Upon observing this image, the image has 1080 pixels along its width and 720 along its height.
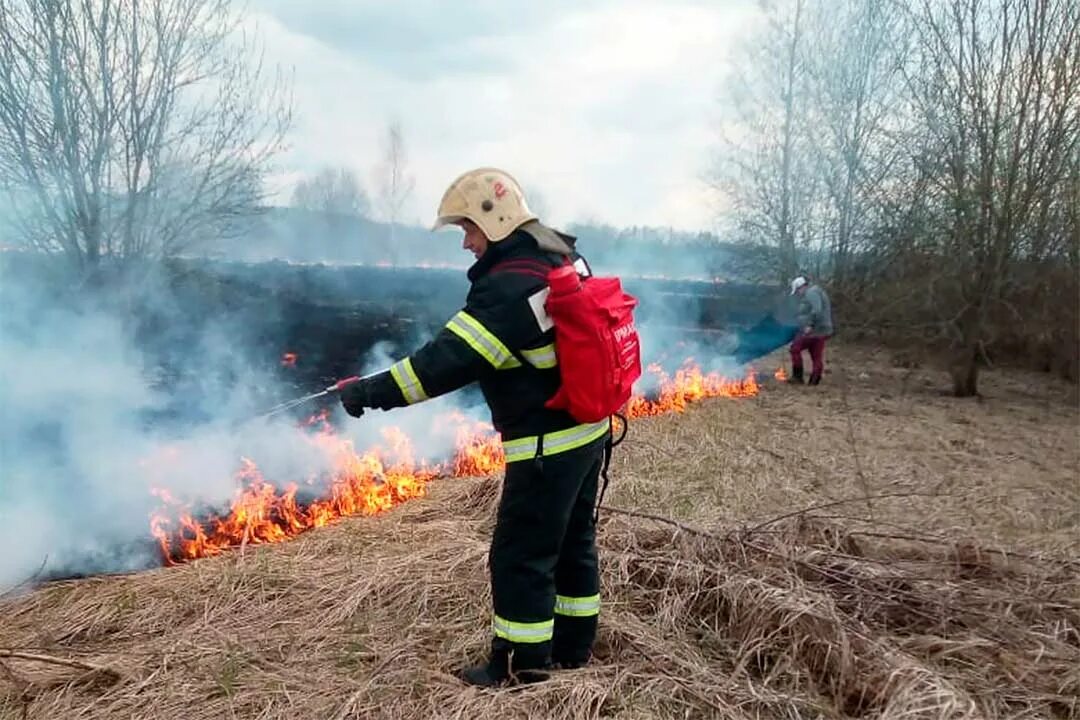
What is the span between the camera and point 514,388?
2.90 meters

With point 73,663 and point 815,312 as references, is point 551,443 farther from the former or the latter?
point 815,312

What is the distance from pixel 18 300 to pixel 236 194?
354 centimetres

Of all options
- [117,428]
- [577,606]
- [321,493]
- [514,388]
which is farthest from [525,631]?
[117,428]

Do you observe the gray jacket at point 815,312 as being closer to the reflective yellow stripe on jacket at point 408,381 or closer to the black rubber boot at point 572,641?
the black rubber boot at point 572,641

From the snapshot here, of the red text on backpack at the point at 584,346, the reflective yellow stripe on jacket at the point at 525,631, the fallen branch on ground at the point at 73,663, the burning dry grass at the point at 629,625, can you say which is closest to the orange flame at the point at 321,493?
→ the burning dry grass at the point at 629,625

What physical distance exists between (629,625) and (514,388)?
137cm

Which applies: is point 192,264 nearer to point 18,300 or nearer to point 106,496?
point 18,300

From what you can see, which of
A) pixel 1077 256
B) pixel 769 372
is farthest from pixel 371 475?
pixel 1077 256

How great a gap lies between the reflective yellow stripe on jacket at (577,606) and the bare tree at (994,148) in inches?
386

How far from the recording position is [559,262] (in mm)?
2943

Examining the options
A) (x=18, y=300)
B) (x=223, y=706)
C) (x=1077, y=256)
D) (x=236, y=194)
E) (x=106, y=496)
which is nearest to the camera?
(x=223, y=706)

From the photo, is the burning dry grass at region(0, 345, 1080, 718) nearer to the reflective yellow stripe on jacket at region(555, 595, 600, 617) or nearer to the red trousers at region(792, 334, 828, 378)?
the reflective yellow stripe on jacket at region(555, 595, 600, 617)

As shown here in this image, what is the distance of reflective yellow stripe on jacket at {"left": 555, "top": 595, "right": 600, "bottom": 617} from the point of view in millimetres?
3211

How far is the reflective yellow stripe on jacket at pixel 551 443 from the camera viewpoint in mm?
2879
